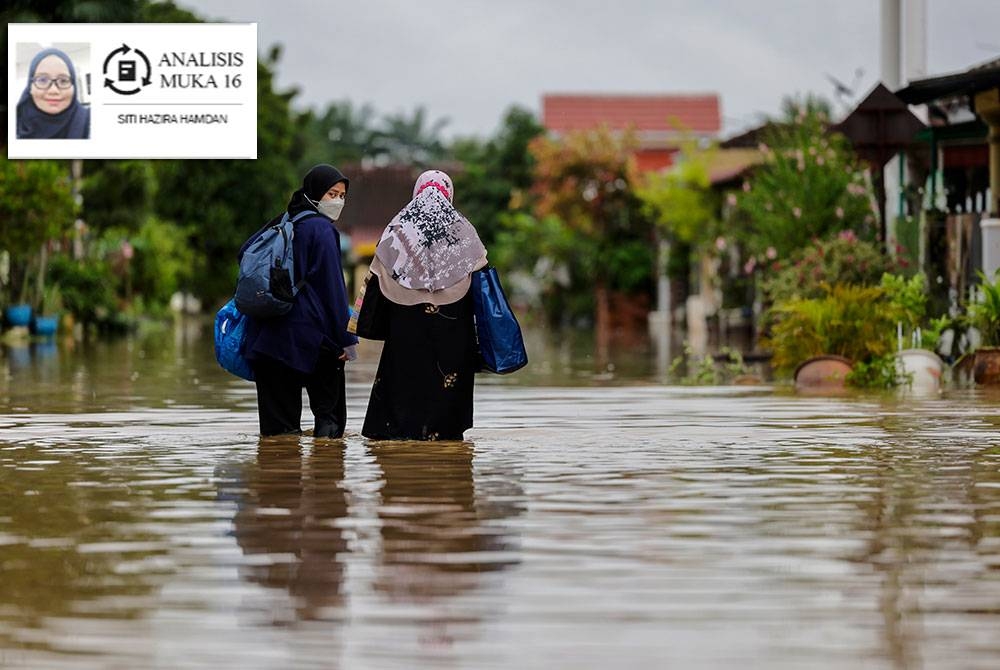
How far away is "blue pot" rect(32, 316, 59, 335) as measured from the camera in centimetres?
4084

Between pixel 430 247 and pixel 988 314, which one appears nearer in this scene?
pixel 430 247

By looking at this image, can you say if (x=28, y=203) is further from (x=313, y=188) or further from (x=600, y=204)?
(x=313, y=188)

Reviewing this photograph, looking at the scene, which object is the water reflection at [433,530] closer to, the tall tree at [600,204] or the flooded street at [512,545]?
the flooded street at [512,545]

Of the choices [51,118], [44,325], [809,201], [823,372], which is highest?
[51,118]

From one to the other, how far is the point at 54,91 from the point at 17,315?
4.65 m

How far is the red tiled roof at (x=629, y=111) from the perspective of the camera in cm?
8031

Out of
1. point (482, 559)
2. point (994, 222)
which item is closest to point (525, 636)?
point (482, 559)

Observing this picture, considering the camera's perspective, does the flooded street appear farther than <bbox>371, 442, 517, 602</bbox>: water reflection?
No

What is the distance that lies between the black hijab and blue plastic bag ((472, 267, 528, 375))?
4.00ft

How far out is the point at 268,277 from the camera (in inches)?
541

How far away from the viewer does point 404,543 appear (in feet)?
29.5

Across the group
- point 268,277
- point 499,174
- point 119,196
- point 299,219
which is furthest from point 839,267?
point 499,174

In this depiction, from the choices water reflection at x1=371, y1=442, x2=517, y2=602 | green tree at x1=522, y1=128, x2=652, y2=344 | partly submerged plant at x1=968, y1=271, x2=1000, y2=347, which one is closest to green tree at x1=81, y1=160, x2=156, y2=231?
green tree at x1=522, y1=128, x2=652, y2=344

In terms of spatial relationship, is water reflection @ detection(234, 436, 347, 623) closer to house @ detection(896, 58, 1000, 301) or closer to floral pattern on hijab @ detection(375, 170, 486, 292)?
floral pattern on hijab @ detection(375, 170, 486, 292)
